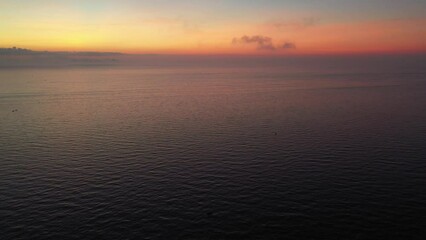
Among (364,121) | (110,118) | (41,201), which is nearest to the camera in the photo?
(41,201)

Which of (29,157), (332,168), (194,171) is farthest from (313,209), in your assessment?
(29,157)

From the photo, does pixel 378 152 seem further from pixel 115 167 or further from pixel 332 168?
pixel 115 167

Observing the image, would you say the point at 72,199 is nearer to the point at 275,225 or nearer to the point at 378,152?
the point at 275,225

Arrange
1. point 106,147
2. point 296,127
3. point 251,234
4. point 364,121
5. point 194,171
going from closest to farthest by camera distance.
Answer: point 251,234
point 194,171
point 106,147
point 296,127
point 364,121

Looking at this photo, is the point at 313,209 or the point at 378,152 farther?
the point at 378,152

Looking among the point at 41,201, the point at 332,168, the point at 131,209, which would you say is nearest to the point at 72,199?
the point at 41,201

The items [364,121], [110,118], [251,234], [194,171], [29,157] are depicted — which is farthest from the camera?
[110,118]
